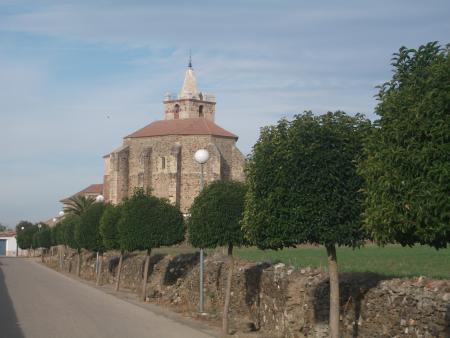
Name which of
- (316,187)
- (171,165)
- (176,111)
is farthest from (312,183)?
(176,111)

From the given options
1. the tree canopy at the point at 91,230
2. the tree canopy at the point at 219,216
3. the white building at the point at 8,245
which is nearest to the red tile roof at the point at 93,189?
the white building at the point at 8,245

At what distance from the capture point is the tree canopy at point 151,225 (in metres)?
25.4

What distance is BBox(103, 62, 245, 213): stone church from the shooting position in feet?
263

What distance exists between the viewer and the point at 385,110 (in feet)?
26.7

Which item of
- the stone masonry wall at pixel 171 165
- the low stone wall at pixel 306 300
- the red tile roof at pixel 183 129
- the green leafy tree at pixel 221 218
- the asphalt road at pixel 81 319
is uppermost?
the red tile roof at pixel 183 129

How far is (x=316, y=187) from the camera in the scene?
11492mm

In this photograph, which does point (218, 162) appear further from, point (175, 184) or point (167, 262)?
point (167, 262)

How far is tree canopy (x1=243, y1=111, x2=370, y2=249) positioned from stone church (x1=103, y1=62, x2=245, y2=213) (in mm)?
65365

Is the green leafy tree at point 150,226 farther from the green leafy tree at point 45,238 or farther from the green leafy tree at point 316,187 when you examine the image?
the green leafy tree at point 45,238

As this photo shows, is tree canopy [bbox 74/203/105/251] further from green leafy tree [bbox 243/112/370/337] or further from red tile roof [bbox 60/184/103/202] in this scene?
red tile roof [bbox 60/184/103/202]

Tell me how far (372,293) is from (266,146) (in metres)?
3.09

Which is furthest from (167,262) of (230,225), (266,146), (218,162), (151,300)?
(218,162)

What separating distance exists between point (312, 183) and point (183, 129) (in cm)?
7383

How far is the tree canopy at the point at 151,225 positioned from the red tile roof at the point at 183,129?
5673cm
